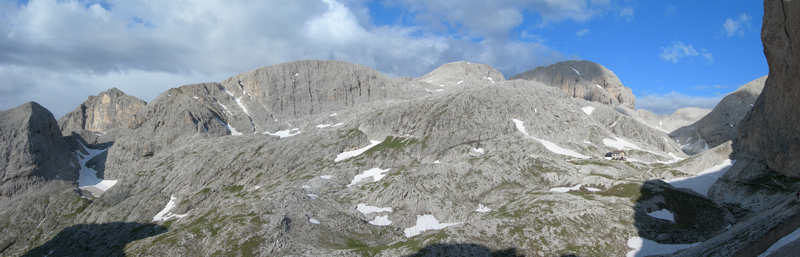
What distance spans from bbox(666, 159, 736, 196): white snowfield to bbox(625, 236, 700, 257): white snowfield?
1474 inches

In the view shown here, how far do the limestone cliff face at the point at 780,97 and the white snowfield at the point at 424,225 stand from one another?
7101 cm

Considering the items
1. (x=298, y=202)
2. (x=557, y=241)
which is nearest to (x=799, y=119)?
(x=557, y=241)

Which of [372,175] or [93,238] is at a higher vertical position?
[372,175]

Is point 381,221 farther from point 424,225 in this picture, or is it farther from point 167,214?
point 167,214

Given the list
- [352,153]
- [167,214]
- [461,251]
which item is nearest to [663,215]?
[461,251]

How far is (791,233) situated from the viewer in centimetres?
4444

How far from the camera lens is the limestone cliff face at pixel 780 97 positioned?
7438 centimetres

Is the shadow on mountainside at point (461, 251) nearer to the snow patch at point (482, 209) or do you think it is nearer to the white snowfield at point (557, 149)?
the snow patch at point (482, 209)

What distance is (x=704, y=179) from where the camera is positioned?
125 meters

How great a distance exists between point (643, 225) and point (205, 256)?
101309 millimetres

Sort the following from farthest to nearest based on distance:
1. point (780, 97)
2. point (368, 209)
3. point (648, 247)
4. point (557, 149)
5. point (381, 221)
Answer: point (557, 149) → point (368, 209) → point (381, 221) → point (648, 247) → point (780, 97)

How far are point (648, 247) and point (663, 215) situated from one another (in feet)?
42.8

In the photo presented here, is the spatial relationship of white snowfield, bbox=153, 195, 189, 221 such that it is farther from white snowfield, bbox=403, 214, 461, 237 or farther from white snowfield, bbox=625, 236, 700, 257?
white snowfield, bbox=625, 236, 700, 257

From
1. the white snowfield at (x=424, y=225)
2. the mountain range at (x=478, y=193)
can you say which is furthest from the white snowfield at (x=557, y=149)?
the white snowfield at (x=424, y=225)
